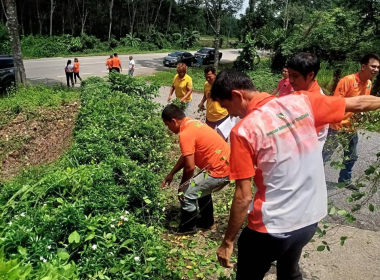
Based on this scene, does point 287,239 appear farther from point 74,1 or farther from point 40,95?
point 74,1

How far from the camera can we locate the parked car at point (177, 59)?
2559 cm

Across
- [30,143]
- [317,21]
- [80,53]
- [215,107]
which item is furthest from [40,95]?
[80,53]

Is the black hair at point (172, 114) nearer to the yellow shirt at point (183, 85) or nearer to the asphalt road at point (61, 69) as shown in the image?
the yellow shirt at point (183, 85)

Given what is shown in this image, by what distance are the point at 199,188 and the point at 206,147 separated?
474 mm

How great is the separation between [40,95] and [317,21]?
53.7 feet

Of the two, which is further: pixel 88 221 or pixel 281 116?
pixel 88 221

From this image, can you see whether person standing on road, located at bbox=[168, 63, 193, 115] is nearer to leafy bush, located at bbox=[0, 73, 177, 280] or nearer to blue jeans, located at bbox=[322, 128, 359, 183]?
leafy bush, located at bbox=[0, 73, 177, 280]

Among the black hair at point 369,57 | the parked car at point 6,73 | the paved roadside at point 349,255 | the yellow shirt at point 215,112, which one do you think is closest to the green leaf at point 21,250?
the paved roadside at point 349,255

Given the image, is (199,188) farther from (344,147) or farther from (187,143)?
(344,147)

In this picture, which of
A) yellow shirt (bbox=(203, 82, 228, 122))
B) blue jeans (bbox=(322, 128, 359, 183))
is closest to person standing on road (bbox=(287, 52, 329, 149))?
blue jeans (bbox=(322, 128, 359, 183))

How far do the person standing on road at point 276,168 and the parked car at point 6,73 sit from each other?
12473 millimetres

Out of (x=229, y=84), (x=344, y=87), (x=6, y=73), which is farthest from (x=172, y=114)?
(x=6, y=73)

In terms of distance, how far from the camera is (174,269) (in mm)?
3451

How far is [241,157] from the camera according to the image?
2.01 meters
